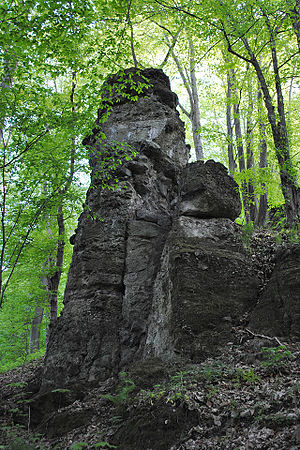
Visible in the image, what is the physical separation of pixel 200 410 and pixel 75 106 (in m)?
6.47

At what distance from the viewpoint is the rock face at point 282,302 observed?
5.47 meters

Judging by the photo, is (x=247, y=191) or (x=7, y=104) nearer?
(x=7, y=104)

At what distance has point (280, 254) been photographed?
677 cm

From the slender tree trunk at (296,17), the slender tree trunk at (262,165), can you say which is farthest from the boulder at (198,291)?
the slender tree trunk at (296,17)

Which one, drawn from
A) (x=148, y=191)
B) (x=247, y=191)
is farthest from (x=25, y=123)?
(x=247, y=191)

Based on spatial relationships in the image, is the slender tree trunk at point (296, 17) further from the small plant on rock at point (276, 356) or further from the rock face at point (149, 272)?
the small plant on rock at point (276, 356)

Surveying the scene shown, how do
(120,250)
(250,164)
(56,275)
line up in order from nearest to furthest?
1. (120,250)
2. (56,275)
3. (250,164)

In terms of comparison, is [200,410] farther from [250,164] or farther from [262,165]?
[250,164]

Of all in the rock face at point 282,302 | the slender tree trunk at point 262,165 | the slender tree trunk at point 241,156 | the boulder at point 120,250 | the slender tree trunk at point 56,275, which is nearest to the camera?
the rock face at point 282,302

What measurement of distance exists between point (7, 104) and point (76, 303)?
5.09 metres

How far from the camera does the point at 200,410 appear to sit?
407 cm

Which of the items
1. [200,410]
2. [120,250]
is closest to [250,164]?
[120,250]

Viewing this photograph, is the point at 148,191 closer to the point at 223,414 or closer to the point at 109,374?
the point at 109,374

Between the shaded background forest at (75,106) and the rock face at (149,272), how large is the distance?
3.15ft
